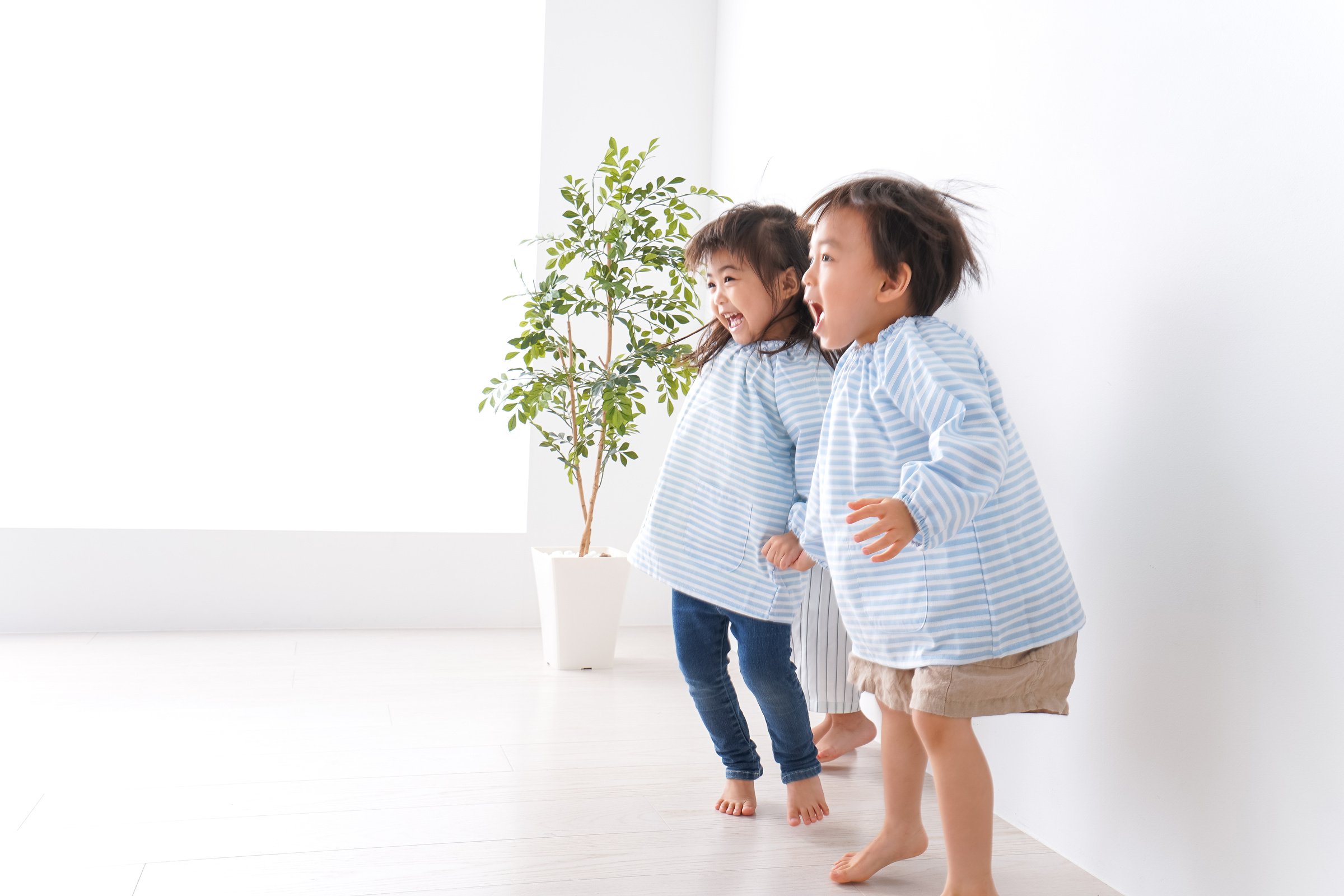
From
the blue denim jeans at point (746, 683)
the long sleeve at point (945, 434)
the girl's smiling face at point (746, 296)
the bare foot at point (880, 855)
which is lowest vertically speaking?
the bare foot at point (880, 855)

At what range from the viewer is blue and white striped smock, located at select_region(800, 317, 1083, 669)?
1089 millimetres

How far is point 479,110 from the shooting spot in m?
3.15

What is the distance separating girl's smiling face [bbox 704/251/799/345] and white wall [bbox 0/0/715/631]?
1.50 metres

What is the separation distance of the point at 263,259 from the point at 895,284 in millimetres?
2311

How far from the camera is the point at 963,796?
1.14m

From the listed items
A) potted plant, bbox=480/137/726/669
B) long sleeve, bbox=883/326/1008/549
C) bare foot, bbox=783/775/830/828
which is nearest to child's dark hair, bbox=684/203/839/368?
long sleeve, bbox=883/326/1008/549

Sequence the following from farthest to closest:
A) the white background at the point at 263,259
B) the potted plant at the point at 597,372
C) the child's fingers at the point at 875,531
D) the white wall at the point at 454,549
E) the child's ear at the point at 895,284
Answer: the white background at the point at 263,259 < the white wall at the point at 454,549 < the potted plant at the point at 597,372 < the child's ear at the point at 895,284 < the child's fingers at the point at 875,531

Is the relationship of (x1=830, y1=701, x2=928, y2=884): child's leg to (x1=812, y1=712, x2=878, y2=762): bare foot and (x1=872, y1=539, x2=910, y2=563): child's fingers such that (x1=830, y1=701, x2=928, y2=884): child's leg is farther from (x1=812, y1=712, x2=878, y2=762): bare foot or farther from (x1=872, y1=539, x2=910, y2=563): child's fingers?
(x1=812, y1=712, x2=878, y2=762): bare foot

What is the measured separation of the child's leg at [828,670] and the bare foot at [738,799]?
0.30 m

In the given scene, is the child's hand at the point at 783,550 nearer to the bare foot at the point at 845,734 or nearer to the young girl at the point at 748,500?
the young girl at the point at 748,500

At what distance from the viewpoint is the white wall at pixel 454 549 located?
261cm

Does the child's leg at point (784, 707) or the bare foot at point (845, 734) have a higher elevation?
the child's leg at point (784, 707)

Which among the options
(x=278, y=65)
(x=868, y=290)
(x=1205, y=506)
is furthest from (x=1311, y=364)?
(x=278, y=65)

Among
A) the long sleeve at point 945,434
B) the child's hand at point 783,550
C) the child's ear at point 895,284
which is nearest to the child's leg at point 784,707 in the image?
the child's hand at point 783,550
